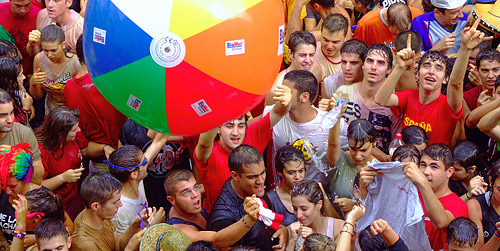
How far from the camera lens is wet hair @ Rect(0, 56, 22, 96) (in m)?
6.56

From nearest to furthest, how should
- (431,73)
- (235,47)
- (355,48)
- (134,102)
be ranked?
(235,47) → (134,102) → (431,73) → (355,48)

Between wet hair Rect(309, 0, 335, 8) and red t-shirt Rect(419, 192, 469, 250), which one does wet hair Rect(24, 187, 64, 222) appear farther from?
wet hair Rect(309, 0, 335, 8)

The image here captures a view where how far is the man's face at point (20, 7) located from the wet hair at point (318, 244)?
17.0 feet

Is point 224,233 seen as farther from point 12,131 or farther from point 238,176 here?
point 12,131

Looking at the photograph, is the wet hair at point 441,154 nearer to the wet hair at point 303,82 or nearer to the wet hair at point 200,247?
the wet hair at point 303,82

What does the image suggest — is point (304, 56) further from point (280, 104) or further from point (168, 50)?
point (168, 50)

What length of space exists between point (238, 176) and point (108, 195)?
40.9 inches

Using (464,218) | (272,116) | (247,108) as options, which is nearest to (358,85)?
(272,116)

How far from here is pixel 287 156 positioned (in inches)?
226

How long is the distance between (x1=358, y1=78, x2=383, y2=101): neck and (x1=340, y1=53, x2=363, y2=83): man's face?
19cm

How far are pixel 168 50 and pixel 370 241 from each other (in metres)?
2.21

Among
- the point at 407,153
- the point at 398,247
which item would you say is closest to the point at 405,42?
the point at 407,153

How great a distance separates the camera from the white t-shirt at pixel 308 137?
617 centimetres

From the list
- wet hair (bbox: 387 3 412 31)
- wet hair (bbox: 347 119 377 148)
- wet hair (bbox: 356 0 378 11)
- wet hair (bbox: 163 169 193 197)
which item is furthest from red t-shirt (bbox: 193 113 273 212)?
wet hair (bbox: 356 0 378 11)
